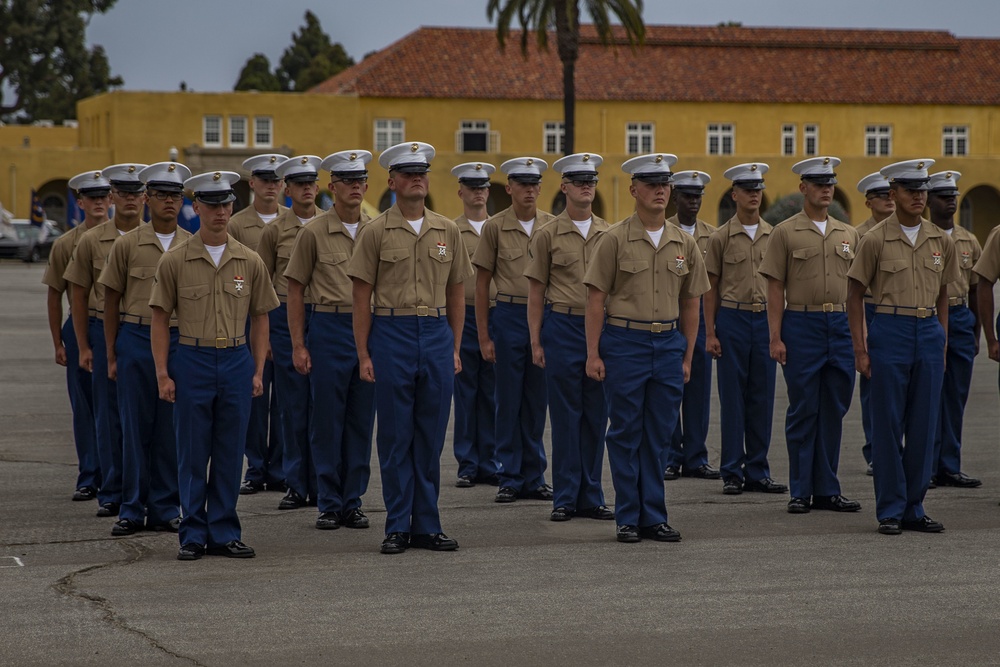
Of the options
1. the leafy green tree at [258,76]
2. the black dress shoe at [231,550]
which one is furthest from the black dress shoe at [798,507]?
the leafy green tree at [258,76]

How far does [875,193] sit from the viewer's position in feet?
38.4

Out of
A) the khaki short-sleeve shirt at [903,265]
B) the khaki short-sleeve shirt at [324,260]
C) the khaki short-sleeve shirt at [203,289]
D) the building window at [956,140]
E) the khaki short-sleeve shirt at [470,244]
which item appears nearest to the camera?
the khaki short-sleeve shirt at [203,289]

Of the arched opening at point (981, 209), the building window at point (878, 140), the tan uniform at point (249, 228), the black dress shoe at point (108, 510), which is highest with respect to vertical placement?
the building window at point (878, 140)

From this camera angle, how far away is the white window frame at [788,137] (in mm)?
66750

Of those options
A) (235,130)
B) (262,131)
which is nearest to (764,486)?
(262,131)

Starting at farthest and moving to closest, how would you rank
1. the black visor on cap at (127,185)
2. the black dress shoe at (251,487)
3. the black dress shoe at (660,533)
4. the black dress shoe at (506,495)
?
the black dress shoe at (251,487) < the black dress shoe at (506,495) < the black visor on cap at (127,185) < the black dress shoe at (660,533)

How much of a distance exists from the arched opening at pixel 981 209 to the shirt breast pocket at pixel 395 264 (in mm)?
61889

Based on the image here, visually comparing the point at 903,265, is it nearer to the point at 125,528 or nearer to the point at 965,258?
the point at 965,258

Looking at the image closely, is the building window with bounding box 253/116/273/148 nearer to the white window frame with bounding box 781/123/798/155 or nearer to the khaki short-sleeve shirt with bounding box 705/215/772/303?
the white window frame with bounding box 781/123/798/155

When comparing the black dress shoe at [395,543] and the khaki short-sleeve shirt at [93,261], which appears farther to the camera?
the khaki short-sleeve shirt at [93,261]

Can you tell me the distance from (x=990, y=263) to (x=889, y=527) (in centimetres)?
269

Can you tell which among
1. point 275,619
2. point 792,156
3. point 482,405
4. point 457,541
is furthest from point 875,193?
point 792,156

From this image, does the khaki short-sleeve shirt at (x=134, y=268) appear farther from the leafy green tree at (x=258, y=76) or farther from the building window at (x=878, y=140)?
the leafy green tree at (x=258, y=76)

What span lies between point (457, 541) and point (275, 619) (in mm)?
2127
